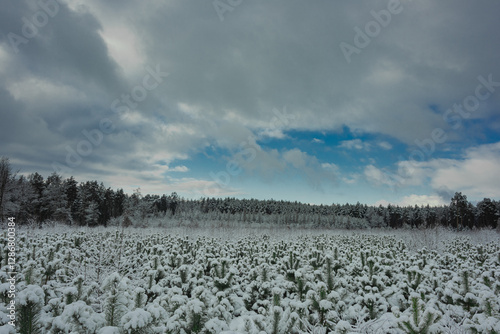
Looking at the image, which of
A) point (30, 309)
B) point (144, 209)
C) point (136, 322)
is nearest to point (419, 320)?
point (136, 322)

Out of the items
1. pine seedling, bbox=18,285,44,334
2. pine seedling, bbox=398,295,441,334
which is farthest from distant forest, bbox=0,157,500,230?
pine seedling, bbox=398,295,441,334

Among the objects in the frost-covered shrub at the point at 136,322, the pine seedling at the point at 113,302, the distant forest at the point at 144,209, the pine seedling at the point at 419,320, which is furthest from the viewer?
the distant forest at the point at 144,209

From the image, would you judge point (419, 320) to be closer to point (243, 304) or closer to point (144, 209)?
Result: point (243, 304)

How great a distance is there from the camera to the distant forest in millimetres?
32594

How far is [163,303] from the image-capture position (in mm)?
4016

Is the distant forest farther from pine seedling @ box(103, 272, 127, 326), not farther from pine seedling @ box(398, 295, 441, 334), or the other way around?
pine seedling @ box(398, 295, 441, 334)

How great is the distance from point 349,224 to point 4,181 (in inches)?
2803

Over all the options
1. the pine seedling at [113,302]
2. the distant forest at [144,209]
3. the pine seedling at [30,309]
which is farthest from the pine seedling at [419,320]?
the distant forest at [144,209]

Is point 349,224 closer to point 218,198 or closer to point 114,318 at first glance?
point 218,198

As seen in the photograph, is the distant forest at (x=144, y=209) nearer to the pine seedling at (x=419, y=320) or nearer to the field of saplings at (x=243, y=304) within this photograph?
the field of saplings at (x=243, y=304)

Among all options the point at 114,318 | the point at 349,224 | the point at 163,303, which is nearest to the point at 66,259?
the point at 163,303

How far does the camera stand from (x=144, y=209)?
6191 cm

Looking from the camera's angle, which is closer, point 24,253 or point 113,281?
point 113,281

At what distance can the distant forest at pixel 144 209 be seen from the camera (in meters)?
32.6
